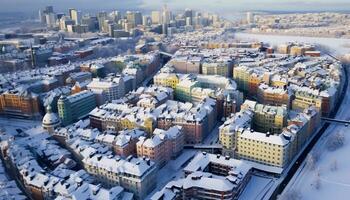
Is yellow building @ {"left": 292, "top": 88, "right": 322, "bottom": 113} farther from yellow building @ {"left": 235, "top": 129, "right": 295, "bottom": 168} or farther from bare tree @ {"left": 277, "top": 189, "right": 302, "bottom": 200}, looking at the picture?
bare tree @ {"left": 277, "top": 189, "right": 302, "bottom": 200}

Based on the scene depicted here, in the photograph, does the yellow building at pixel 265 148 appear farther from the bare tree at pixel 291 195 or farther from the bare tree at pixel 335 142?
the bare tree at pixel 335 142

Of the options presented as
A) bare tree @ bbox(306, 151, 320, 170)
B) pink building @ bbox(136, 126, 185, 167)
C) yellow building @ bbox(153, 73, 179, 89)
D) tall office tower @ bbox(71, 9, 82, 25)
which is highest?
tall office tower @ bbox(71, 9, 82, 25)

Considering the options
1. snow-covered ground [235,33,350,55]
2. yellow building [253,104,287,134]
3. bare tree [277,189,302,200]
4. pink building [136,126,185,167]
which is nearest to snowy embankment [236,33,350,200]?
bare tree [277,189,302,200]

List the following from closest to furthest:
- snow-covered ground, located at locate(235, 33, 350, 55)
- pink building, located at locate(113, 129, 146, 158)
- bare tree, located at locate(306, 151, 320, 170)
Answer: bare tree, located at locate(306, 151, 320, 170) → pink building, located at locate(113, 129, 146, 158) → snow-covered ground, located at locate(235, 33, 350, 55)

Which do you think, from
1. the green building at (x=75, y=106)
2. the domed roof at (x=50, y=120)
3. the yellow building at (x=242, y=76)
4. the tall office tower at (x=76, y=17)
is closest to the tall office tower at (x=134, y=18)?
the tall office tower at (x=76, y=17)

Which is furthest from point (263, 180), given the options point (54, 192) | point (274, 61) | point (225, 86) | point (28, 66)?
point (28, 66)
